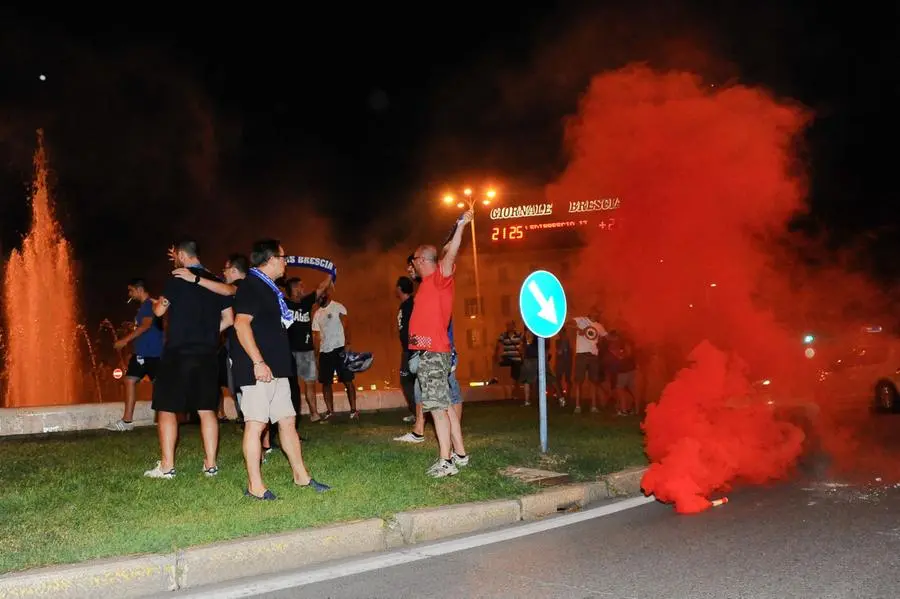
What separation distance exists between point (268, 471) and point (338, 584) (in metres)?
2.54

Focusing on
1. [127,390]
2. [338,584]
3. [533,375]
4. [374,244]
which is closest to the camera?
[338,584]

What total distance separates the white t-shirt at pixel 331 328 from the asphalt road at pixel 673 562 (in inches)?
226

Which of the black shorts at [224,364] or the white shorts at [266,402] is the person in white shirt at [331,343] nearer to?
the black shorts at [224,364]

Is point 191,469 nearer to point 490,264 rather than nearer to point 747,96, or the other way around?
point 747,96

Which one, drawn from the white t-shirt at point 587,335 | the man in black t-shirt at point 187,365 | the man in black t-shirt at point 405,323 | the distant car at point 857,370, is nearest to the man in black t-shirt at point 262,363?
the man in black t-shirt at point 187,365

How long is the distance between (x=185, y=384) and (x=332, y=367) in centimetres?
443

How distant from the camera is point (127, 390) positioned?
31.1 ft

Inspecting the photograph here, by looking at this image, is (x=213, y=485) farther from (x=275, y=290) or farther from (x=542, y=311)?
(x=542, y=311)

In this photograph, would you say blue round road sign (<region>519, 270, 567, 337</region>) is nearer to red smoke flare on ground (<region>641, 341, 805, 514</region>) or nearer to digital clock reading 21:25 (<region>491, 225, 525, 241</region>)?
red smoke flare on ground (<region>641, 341, 805, 514</region>)

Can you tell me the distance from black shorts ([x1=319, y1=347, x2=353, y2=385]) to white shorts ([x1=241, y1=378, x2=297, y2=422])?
490 cm

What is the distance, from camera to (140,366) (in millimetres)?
9258

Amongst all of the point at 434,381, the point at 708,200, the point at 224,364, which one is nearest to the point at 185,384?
the point at 434,381

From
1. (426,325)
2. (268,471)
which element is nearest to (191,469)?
(268,471)

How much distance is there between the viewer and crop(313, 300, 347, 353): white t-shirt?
10758 mm
